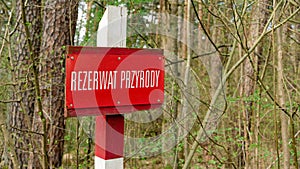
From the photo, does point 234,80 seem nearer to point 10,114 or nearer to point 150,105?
point 10,114

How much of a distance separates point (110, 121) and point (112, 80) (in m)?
0.20

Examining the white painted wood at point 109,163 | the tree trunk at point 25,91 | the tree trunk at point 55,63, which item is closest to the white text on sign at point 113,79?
the white painted wood at point 109,163

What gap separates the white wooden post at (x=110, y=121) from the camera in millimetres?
1566

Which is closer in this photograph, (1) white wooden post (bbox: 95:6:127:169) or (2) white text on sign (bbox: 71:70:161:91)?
(2) white text on sign (bbox: 71:70:161:91)

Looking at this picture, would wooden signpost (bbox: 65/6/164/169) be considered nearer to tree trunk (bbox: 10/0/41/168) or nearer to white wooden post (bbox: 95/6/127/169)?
white wooden post (bbox: 95/6/127/169)

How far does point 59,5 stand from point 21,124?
1260 mm

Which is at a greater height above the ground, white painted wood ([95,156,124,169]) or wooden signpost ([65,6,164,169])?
wooden signpost ([65,6,164,169])

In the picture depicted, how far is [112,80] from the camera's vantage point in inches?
58.2

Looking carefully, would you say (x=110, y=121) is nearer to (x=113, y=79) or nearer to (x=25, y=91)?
(x=113, y=79)

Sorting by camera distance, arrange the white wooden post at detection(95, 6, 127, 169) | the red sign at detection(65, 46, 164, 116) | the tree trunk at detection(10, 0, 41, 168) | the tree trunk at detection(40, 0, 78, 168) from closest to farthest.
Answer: the red sign at detection(65, 46, 164, 116) < the white wooden post at detection(95, 6, 127, 169) < the tree trunk at detection(40, 0, 78, 168) < the tree trunk at detection(10, 0, 41, 168)

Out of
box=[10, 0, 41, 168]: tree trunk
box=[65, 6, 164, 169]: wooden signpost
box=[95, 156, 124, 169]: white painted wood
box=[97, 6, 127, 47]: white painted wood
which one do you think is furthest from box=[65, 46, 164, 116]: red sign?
box=[10, 0, 41, 168]: tree trunk

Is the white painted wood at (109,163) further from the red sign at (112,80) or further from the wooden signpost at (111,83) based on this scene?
the red sign at (112,80)

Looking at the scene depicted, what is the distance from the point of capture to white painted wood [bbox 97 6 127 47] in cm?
159

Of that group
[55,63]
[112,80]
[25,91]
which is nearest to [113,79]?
[112,80]
